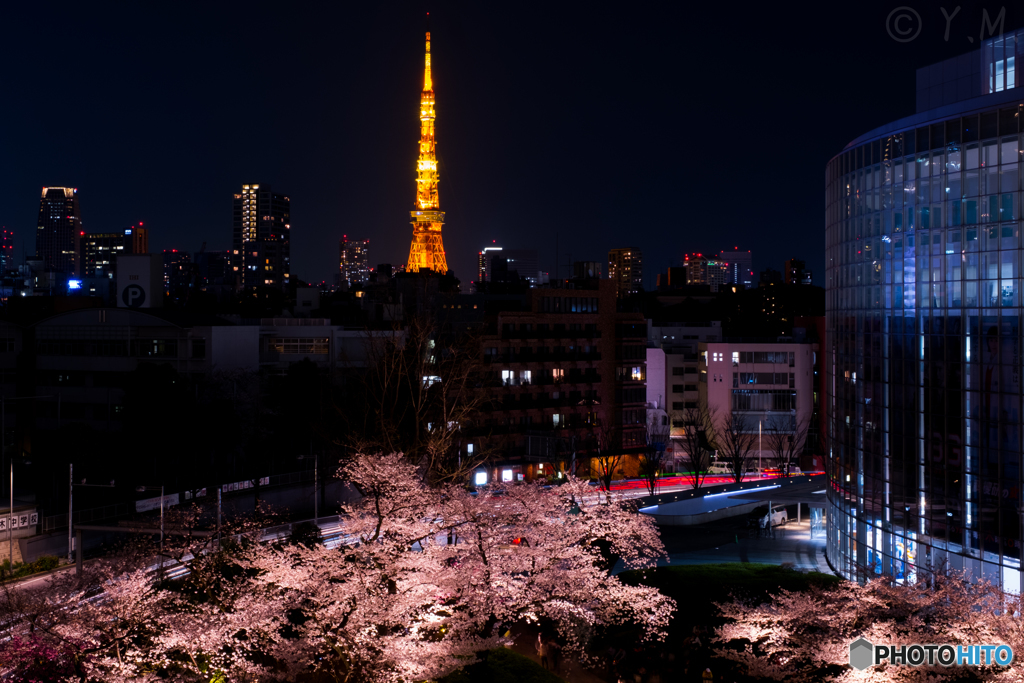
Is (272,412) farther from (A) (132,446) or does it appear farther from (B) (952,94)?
(B) (952,94)

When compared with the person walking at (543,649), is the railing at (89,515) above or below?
above

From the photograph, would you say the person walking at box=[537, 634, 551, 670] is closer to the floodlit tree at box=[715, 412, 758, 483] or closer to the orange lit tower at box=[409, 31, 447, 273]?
the floodlit tree at box=[715, 412, 758, 483]

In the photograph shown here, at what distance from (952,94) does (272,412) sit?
33235mm

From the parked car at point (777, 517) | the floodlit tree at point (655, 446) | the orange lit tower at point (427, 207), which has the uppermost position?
the orange lit tower at point (427, 207)

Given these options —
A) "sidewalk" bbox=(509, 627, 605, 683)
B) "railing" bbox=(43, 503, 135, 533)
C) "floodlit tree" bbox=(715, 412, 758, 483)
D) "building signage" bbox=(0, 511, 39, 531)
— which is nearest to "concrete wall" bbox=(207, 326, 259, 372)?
"railing" bbox=(43, 503, 135, 533)

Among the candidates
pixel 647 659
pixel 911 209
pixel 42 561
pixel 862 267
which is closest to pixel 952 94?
pixel 911 209

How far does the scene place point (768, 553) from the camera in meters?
34.8

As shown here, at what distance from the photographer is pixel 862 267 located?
28.3 meters

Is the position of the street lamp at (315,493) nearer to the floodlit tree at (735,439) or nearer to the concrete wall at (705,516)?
the concrete wall at (705,516)

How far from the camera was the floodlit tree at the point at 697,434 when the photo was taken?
58.1 meters

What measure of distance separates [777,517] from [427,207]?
8144 cm

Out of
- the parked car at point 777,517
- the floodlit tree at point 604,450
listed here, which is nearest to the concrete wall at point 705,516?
the parked car at point 777,517

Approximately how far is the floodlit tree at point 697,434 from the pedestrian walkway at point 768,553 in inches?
763

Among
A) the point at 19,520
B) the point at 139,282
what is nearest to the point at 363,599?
the point at 19,520
